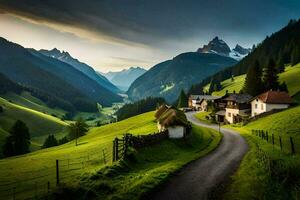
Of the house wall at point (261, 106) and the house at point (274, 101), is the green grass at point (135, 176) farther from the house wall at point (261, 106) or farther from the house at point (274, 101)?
the house wall at point (261, 106)

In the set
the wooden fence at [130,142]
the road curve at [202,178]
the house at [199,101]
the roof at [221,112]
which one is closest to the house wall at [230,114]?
the roof at [221,112]

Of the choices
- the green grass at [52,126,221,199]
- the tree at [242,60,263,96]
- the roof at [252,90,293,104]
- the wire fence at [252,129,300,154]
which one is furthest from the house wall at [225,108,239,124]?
the green grass at [52,126,221,199]

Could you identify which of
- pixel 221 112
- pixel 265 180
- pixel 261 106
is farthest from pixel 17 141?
pixel 265 180

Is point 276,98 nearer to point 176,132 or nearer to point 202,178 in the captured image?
point 176,132

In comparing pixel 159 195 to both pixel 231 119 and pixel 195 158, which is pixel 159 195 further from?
pixel 231 119

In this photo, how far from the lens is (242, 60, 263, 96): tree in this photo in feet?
353

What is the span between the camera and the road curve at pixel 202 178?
21.3 metres

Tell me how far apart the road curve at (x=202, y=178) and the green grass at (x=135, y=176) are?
964mm

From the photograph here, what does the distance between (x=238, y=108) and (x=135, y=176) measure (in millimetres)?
79610

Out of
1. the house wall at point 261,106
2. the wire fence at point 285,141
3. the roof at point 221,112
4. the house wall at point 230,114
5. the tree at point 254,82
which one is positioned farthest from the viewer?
the roof at point 221,112

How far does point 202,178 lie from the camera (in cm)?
2578

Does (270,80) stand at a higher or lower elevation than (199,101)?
higher

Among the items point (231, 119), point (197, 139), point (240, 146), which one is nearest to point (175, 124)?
point (197, 139)

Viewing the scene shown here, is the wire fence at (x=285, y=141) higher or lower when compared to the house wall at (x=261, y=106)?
lower
